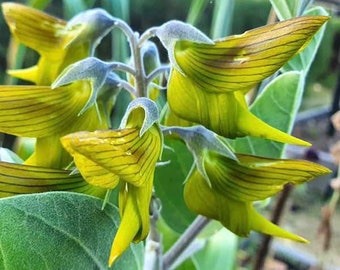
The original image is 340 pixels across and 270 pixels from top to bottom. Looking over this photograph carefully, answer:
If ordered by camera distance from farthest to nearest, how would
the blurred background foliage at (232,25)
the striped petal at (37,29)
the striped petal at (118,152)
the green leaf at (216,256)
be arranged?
1. the blurred background foliage at (232,25)
2. the green leaf at (216,256)
3. the striped petal at (37,29)
4. the striped petal at (118,152)

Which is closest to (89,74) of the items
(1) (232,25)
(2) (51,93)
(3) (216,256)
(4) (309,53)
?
(2) (51,93)

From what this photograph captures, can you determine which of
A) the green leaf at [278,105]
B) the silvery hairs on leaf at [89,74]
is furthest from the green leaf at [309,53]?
the silvery hairs on leaf at [89,74]

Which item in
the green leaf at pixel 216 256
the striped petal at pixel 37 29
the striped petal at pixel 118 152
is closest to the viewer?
the striped petal at pixel 118 152

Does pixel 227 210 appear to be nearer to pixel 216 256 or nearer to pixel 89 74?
pixel 89 74

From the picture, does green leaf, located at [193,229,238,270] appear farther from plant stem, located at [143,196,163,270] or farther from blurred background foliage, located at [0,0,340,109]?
blurred background foliage, located at [0,0,340,109]

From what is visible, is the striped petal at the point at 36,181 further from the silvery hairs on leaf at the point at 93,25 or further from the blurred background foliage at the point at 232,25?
the blurred background foliage at the point at 232,25

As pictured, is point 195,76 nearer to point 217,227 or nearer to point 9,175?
point 9,175
